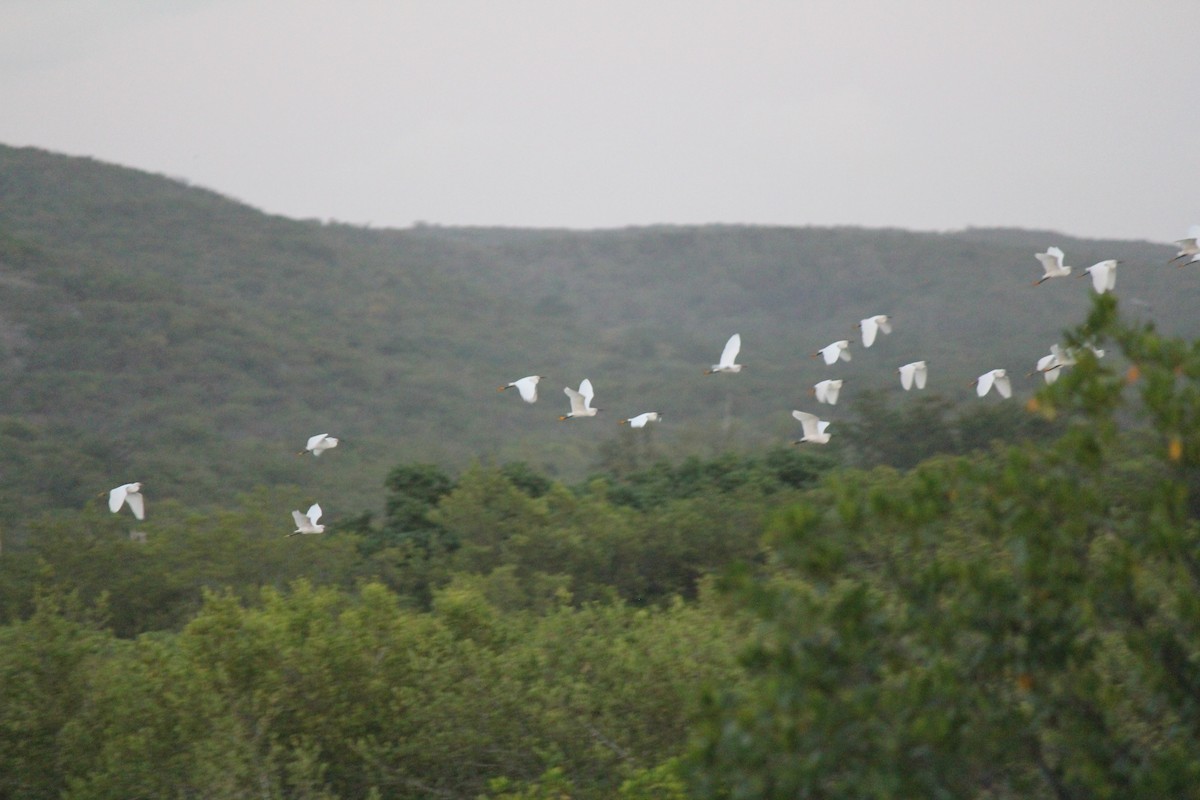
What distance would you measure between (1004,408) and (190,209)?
194 ft

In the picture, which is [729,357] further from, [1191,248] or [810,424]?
[1191,248]

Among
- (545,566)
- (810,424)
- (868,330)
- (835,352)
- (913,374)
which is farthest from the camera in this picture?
(545,566)

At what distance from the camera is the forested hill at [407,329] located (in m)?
51.6

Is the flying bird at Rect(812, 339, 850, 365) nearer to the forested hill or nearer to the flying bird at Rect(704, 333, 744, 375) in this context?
the flying bird at Rect(704, 333, 744, 375)

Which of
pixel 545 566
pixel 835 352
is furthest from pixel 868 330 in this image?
pixel 545 566

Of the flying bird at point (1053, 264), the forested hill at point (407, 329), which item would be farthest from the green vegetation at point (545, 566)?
the flying bird at point (1053, 264)

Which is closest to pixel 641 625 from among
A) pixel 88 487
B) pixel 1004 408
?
pixel 1004 408

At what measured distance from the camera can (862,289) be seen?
8888 centimetres

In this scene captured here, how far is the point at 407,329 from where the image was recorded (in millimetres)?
77250

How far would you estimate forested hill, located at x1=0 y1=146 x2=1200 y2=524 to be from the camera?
169 ft

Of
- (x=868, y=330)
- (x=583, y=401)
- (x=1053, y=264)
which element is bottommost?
(x=583, y=401)

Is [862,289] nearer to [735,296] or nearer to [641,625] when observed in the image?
[735,296]

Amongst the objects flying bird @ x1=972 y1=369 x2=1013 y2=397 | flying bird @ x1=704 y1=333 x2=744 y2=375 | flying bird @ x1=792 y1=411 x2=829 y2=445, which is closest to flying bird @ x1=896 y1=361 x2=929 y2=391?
flying bird @ x1=972 y1=369 x2=1013 y2=397

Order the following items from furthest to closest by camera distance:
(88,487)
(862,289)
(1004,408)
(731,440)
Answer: (862,289)
(731,440)
(88,487)
(1004,408)
